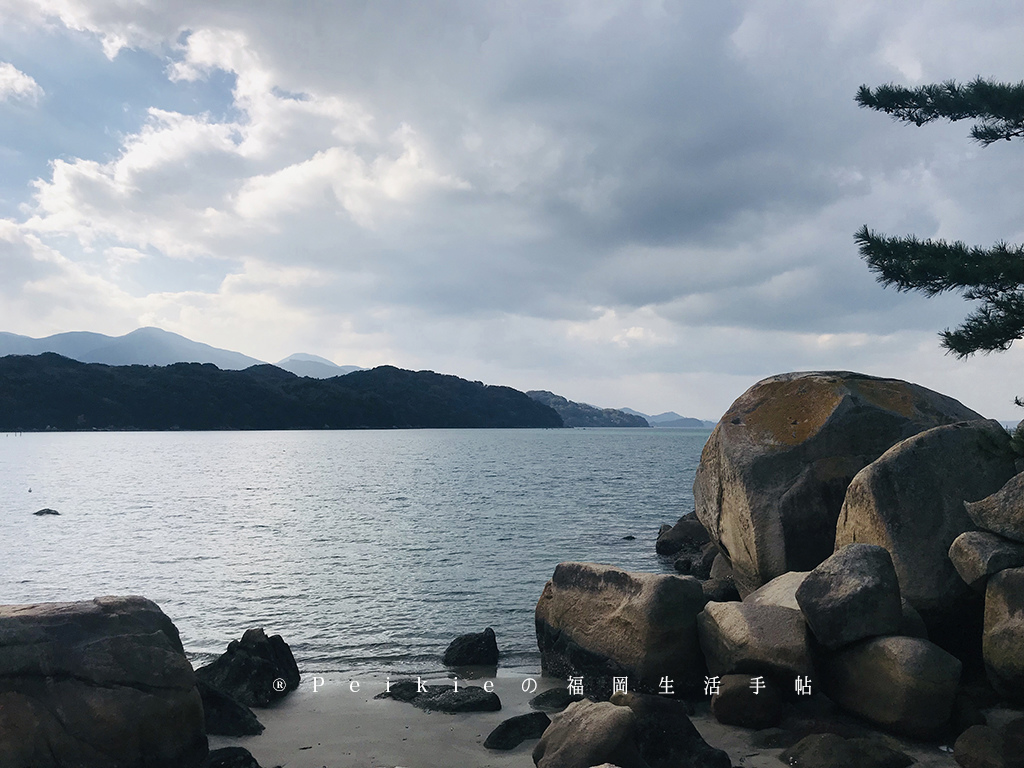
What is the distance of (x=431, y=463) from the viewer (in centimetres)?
8419

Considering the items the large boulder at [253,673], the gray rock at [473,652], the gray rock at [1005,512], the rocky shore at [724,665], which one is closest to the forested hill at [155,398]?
the large boulder at [253,673]

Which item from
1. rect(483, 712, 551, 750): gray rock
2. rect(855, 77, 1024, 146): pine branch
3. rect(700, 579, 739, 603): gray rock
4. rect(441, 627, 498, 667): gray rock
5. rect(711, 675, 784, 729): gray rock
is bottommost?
rect(441, 627, 498, 667): gray rock

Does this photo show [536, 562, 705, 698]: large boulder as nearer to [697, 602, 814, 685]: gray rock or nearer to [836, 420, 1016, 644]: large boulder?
[697, 602, 814, 685]: gray rock

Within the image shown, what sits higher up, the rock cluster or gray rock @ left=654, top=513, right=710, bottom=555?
the rock cluster

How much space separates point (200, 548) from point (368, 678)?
18.2 metres

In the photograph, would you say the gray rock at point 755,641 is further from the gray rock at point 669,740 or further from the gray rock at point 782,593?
the gray rock at point 669,740

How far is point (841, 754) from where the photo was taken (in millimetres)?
7844

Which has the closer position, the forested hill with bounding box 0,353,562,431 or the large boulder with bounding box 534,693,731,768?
the large boulder with bounding box 534,693,731,768

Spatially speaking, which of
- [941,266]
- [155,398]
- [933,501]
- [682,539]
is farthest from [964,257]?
[155,398]

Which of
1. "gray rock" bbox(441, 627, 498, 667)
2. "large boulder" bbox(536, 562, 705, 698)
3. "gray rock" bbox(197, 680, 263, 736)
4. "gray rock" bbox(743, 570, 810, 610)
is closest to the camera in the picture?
"gray rock" bbox(197, 680, 263, 736)

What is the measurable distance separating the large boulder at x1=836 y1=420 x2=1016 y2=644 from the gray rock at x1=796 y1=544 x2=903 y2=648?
3.55 ft

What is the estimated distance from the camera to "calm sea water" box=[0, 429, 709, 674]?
54.0 ft

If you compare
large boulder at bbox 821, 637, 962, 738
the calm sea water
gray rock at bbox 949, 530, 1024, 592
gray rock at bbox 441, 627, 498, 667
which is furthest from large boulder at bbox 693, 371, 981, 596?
gray rock at bbox 441, 627, 498, 667

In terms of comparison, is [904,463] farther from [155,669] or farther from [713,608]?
[155,669]
